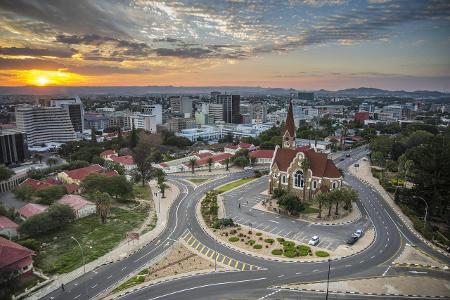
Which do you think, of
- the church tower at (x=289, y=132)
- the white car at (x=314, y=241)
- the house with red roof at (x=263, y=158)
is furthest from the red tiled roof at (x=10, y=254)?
the house with red roof at (x=263, y=158)

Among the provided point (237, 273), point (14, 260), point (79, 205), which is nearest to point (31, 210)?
point (79, 205)

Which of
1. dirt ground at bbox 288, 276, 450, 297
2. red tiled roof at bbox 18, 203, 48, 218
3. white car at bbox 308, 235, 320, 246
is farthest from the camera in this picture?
red tiled roof at bbox 18, 203, 48, 218

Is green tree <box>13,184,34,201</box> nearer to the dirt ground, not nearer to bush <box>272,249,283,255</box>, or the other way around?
bush <box>272,249,283,255</box>

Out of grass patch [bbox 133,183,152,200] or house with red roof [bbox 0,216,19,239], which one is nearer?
house with red roof [bbox 0,216,19,239]

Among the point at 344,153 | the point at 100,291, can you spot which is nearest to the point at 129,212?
the point at 100,291

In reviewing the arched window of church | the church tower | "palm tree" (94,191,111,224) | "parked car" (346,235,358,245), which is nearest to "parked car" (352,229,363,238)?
"parked car" (346,235,358,245)

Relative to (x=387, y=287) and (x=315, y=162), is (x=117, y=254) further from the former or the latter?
(x=315, y=162)
